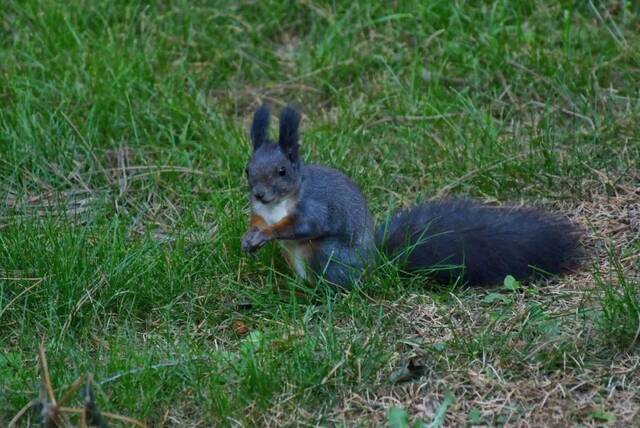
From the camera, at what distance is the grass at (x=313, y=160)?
11.5 feet

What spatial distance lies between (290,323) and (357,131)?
1530 mm

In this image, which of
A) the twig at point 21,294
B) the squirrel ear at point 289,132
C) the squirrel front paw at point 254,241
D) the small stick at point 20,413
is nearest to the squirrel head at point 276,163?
the squirrel ear at point 289,132

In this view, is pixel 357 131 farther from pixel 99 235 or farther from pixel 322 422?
pixel 322 422

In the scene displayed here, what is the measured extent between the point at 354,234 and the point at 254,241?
367 millimetres

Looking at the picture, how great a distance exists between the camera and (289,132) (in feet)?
13.3

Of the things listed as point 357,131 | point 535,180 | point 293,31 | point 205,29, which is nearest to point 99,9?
point 205,29

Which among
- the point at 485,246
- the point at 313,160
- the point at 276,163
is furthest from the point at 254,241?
the point at 313,160

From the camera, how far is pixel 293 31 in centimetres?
613

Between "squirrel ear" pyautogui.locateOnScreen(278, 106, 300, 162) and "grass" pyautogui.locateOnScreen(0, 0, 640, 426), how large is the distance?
0.44 metres

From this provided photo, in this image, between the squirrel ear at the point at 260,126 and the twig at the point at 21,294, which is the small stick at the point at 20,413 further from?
the squirrel ear at the point at 260,126

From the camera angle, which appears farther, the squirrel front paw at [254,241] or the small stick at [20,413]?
the squirrel front paw at [254,241]

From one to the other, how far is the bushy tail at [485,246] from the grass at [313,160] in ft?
0.24

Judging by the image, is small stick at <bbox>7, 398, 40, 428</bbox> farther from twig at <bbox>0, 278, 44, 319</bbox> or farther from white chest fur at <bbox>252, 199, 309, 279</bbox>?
white chest fur at <bbox>252, 199, 309, 279</bbox>

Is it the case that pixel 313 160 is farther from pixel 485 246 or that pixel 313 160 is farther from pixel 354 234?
pixel 485 246
